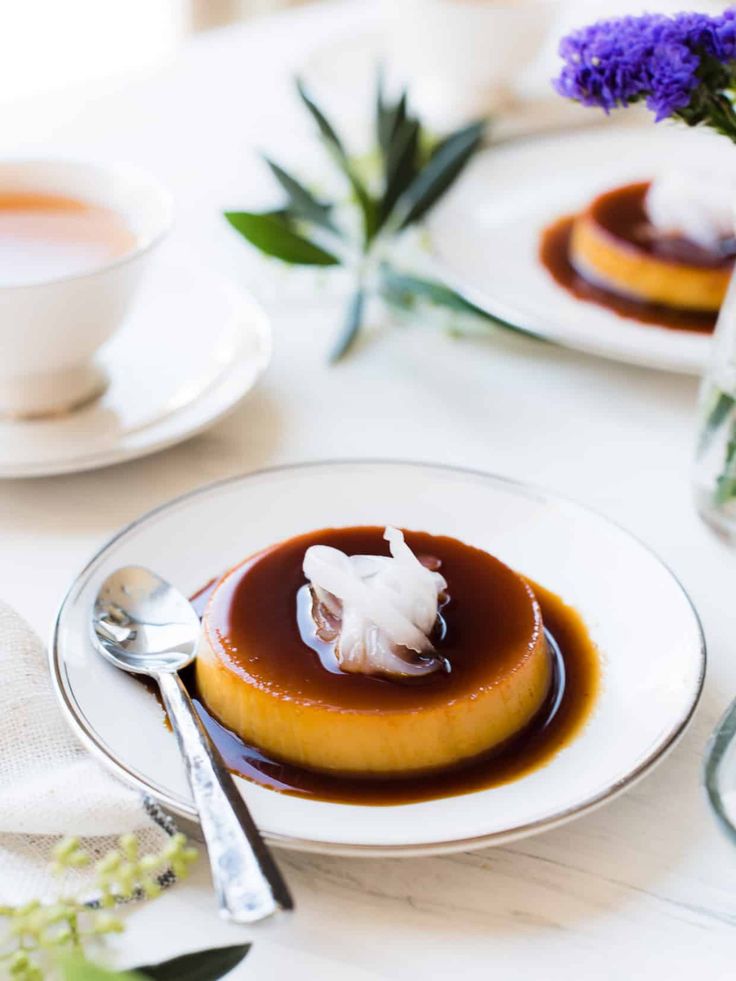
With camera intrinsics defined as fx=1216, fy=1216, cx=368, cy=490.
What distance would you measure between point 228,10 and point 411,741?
3.29m

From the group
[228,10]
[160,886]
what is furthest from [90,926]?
[228,10]

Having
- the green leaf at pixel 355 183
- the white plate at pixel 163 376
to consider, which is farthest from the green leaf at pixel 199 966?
the green leaf at pixel 355 183

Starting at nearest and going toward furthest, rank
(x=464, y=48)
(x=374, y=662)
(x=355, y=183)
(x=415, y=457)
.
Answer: (x=374, y=662)
(x=415, y=457)
(x=355, y=183)
(x=464, y=48)

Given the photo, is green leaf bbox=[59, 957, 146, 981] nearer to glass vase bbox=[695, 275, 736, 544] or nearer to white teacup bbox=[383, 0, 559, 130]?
glass vase bbox=[695, 275, 736, 544]

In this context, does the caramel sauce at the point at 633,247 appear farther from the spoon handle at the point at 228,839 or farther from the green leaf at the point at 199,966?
the green leaf at the point at 199,966

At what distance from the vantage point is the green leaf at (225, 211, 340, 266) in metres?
1.44

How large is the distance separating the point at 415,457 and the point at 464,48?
92 centimetres

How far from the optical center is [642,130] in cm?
188

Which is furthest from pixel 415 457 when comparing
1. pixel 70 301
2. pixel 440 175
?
pixel 440 175

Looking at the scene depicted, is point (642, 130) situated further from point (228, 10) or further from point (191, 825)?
point (228, 10)

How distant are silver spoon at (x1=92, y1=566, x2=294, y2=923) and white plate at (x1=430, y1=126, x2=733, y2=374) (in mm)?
570

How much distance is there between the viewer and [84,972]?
0.61 meters

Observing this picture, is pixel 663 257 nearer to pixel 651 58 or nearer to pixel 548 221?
pixel 548 221

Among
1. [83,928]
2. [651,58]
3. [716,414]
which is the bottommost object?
[83,928]
